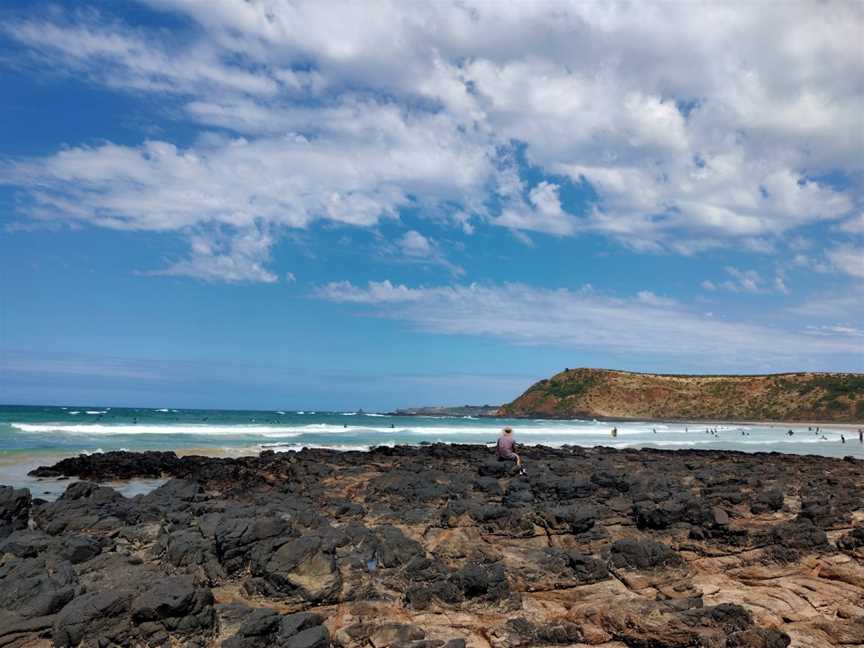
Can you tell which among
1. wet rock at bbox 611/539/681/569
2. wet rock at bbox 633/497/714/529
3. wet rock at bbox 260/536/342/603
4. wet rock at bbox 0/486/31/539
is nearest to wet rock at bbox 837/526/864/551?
wet rock at bbox 633/497/714/529

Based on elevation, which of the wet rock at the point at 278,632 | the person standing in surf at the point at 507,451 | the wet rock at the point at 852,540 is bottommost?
the wet rock at the point at 278,632

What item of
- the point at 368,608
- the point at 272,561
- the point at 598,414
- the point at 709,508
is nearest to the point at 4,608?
the point at 272,561

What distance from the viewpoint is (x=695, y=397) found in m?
103

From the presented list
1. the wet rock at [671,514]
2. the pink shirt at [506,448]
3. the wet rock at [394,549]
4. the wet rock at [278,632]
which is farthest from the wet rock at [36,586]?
the pink shirt at [506,448]

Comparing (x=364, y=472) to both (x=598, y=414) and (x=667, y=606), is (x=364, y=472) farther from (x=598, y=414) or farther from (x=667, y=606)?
(x=598, y=414)

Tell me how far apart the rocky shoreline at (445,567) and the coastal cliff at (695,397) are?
278 ft

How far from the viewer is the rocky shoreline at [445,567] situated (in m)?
7.23

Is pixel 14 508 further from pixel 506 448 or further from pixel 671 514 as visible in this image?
pixel 671 514

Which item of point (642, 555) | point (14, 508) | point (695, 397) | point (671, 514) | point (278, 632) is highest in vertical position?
point (695, 397)

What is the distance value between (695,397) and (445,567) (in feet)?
336

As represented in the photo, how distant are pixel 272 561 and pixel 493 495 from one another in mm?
7020

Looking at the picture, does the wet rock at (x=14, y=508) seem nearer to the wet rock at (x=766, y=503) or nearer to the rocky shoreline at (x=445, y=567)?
the rocky shoreline at (x=445, y=567)

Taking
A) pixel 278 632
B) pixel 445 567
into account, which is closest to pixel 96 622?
pixel 278 632

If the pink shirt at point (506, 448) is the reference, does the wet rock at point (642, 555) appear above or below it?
below
